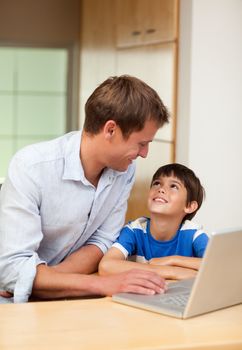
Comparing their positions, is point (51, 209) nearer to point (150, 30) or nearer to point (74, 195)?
point (74, 195)

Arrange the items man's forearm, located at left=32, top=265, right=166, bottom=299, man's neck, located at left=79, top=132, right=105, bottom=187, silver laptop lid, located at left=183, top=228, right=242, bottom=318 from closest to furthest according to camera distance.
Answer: silver laptop lid, located at left=183, top=228, right=242, bottom=318
man's forearm, located at left=32, top=265, right=166, bottom=299
man's neck, located at left=79, top=132, right=105, bottom=187

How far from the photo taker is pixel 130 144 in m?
2.23

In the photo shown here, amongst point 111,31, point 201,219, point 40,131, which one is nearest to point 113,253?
point 201,219

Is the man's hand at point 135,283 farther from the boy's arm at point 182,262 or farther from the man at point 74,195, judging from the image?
the boy's arm at point 182,262

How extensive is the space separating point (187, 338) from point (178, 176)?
3.09ft

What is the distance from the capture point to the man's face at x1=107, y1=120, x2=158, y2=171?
7.31ft

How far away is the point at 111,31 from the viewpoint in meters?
5.83

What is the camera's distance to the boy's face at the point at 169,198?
8.07 feet

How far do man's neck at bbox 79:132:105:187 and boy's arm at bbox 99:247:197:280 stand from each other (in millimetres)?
250

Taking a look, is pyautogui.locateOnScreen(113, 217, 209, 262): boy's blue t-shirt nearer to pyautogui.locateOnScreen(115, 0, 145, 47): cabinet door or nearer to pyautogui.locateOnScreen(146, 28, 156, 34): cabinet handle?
pyautogui.locateOnScreen(146, 28, 156, 34): cabinet handle

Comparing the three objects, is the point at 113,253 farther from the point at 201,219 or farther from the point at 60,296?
A: the point at 201,219

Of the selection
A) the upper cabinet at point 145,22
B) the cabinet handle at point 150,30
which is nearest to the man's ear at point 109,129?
the upper cabinet at point 145,22

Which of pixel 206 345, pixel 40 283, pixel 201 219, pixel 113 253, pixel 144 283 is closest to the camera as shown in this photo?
pixel 206 345

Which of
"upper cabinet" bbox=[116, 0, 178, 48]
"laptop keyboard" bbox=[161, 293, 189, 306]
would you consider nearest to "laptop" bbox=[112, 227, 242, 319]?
"laptop keyboard" bbox=[161, 293, 189, 306]
